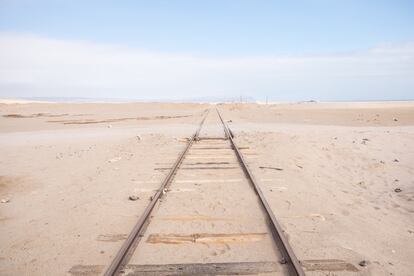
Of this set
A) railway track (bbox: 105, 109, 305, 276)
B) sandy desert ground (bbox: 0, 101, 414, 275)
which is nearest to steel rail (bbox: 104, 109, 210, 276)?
railway track (bbox: 105, 109, 305, 276)

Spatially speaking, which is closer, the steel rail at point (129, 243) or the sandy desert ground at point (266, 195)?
the steel rail at point (129, 243)

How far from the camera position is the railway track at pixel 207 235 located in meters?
4.52

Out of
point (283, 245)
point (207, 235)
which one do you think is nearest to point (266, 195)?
point (207, 235)

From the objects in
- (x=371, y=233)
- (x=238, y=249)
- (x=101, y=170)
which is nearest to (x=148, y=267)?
(x=238, y=249)

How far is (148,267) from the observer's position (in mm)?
4527

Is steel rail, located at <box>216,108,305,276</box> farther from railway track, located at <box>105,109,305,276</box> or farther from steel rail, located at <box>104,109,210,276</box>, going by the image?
steel rail, located at <box>104,109,210,276</box>

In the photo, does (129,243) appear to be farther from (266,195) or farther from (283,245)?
(266,195)

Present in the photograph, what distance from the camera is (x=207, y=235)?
18.0ft

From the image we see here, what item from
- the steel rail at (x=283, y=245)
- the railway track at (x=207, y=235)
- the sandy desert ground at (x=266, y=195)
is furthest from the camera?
the sandy desert ground at (x=266, y=195)

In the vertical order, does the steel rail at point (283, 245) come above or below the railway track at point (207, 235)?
above

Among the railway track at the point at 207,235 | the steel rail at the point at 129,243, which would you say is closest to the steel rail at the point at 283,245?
the railway track at the point at 207,235

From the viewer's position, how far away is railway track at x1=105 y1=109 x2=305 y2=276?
14.8ft

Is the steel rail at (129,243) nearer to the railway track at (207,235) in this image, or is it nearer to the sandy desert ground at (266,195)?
the railway track at (207,235)

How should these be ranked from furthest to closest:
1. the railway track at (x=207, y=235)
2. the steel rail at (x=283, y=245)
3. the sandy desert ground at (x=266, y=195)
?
1. the sandy desert ground at (x=266, y=195)
2. the railway track at (x=207, y=235)
3. the steel rail at (x=283, y=245)
